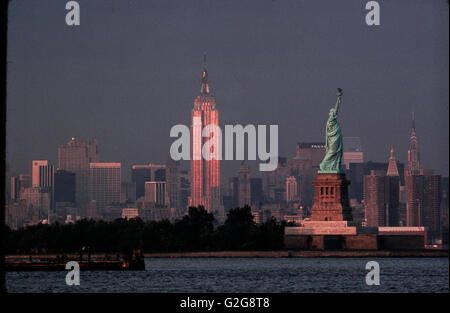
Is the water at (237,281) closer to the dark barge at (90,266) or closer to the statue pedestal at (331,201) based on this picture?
the dark barge at (90,266)

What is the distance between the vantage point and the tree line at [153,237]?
15238cm

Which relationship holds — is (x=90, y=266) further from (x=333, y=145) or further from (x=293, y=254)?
(x=333, y=145)

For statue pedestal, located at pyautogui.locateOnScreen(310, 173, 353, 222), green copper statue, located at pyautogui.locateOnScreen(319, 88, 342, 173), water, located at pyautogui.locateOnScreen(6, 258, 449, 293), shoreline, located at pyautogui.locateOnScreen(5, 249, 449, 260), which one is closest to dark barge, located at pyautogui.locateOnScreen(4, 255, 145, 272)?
water, located at pyautogui.locateOnScreen(6, 258, 449, 293)

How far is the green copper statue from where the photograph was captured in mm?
146625

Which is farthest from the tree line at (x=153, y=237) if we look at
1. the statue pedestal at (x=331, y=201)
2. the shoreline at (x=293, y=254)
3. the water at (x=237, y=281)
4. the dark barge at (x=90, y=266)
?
the dark barge at (x=90, y=266)

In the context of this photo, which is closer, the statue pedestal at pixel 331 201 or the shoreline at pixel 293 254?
the shoreline at pixel 293 254

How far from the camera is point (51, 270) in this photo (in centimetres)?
9719

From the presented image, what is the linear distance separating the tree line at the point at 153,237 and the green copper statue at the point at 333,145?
1052cm

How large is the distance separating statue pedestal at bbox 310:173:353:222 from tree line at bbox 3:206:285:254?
896 centimetres

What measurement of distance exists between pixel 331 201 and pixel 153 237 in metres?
24.4

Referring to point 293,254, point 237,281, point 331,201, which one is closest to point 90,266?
point 237,281

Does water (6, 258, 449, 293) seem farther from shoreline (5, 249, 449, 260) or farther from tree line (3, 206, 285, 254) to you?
tree line (3, 206, 285, 254)
